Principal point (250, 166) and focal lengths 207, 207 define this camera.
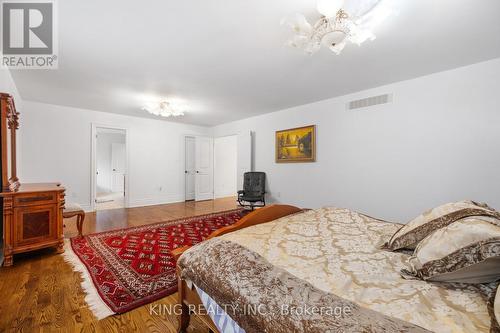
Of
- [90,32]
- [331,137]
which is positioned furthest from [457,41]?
[90,32]

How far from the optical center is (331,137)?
400 cm

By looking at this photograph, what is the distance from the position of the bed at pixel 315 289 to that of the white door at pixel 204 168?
5081 millimetres

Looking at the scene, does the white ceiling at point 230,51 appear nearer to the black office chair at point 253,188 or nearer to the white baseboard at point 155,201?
the black office chair at point 253,188

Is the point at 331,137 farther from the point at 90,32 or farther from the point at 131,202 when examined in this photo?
the point at 131,202

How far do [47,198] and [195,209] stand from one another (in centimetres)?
292

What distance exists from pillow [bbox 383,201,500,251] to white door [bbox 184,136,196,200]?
227 inches

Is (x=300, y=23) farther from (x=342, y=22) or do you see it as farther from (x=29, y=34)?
(x=29, y=34)

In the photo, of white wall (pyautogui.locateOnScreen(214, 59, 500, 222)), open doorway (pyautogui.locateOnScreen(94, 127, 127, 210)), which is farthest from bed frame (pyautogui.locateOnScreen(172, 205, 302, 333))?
open doorway (pyautogui.locateOnScreen(94, 127, 127, 210))

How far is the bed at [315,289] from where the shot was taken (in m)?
0.73

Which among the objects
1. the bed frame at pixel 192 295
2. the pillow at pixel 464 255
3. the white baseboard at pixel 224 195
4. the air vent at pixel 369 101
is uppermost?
the air vent at pixel 369 101

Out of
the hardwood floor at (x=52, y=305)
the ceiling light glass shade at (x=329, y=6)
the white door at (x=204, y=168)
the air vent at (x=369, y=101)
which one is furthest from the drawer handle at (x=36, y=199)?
the air vent at (x=369, y=101)

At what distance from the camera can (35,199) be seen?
95.0 inches

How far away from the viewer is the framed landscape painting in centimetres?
426

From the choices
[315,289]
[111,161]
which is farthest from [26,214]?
[111,161]
